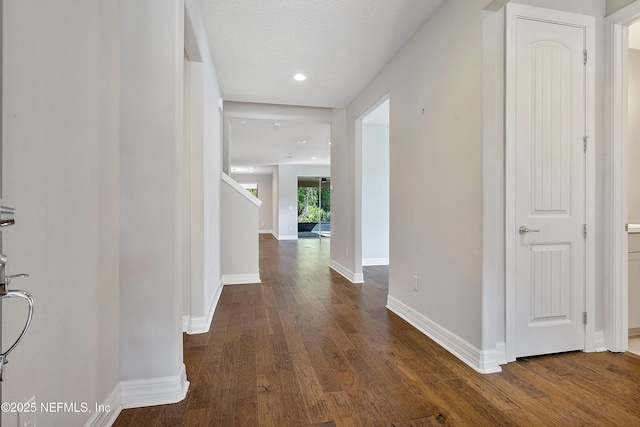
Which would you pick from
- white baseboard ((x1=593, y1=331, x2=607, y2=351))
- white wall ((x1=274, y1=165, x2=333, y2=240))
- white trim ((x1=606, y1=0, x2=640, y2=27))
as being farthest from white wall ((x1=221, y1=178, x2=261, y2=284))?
white wall ((x1=274, y1=165, x2=333, y2=240))

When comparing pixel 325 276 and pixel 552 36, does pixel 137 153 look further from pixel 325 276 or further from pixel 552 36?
pixel 325 276

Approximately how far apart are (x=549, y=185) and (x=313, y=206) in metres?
9.68

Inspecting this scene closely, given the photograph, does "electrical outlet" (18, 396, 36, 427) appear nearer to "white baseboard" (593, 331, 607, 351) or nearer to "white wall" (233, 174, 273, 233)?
"white baseboard" (593, 331, 607, 351)

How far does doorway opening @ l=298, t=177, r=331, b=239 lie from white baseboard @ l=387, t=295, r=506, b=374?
28.8 ft

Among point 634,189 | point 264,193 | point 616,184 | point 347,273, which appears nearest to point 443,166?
point 616,184

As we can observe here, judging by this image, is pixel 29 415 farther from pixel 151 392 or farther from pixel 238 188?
pixel 238 188

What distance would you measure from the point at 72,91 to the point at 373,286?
374cm

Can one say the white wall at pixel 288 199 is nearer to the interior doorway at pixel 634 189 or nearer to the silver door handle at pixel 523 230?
the interior doorway at pixel 634 189

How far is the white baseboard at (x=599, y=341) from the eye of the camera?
2.30 meters

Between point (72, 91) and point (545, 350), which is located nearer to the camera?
point (72, 91)

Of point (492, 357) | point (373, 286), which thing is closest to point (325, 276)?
point (373, 286)

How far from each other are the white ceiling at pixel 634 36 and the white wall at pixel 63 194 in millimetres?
3867

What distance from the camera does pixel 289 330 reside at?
2684 millimetres

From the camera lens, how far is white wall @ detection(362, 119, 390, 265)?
5793 mm
